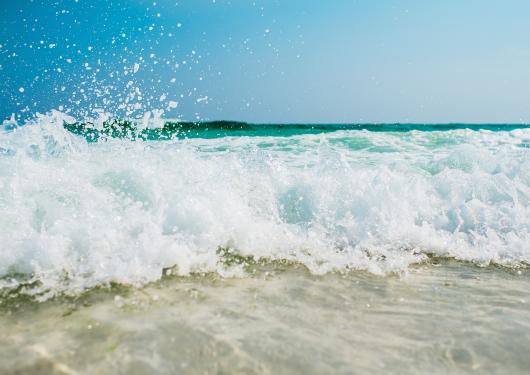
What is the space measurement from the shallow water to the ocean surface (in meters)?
0.01

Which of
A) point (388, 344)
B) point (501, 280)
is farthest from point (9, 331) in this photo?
point (501, 280)

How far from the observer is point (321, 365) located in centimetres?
184

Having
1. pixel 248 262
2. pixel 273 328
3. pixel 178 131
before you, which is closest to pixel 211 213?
pixel 248 262

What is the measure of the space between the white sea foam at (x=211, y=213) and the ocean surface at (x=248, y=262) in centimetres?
2

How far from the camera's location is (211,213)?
12.3 ft

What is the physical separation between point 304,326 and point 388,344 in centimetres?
43

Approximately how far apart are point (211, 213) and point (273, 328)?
1.76 meters

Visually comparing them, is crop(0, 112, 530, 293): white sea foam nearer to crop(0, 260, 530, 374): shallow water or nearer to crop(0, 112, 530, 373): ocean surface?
crop(0, 112, 530, 373): ocean surface

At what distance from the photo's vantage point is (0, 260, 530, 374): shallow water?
185 cm

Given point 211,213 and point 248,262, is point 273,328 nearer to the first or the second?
point 248,262

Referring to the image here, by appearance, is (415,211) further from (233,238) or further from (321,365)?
(321,365)

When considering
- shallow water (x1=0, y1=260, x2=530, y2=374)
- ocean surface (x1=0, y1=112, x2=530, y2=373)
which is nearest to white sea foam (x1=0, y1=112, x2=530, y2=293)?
ocean surface (x1=0, y1=112, x2=530, y2=373)

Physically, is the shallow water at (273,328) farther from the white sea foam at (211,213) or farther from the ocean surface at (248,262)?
the white sea foam at (211,213)

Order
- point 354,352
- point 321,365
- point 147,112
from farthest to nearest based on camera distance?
1. point 147,112
2. point 354,352
3. point 321,365
